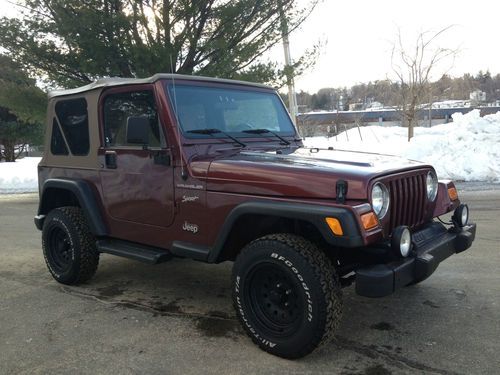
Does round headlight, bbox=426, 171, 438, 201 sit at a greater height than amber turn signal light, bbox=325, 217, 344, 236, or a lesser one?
greater

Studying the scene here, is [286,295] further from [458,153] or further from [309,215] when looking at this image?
[458,153]

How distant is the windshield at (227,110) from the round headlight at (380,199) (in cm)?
150

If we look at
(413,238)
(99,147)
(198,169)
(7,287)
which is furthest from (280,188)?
(7,287)

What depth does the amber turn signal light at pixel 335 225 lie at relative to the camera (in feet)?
10.0

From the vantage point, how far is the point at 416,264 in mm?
3277

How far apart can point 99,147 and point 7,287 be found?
5.76 feet

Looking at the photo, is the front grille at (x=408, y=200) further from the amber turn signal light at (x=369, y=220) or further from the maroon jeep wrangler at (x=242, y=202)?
the amber turn signal light at (x=369, y=220)

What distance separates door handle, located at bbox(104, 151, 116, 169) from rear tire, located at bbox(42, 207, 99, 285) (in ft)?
2.37

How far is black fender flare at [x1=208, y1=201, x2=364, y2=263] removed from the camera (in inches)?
119

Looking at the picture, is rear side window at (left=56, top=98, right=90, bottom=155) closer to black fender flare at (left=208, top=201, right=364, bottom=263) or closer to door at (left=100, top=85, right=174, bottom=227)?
door at (left=100, top=85, right=174, bottom=227)

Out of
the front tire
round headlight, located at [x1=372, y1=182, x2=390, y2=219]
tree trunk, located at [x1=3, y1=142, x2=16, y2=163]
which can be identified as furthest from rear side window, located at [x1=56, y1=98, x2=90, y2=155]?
tree trunk, located at [x1=3, y1=142, x2=16, y2=163]

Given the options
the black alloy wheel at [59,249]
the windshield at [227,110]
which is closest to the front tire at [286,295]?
the windshield at [227,110]

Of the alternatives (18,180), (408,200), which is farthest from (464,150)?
(18,180)

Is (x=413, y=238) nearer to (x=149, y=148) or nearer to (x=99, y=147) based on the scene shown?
(x=149, y=148)
